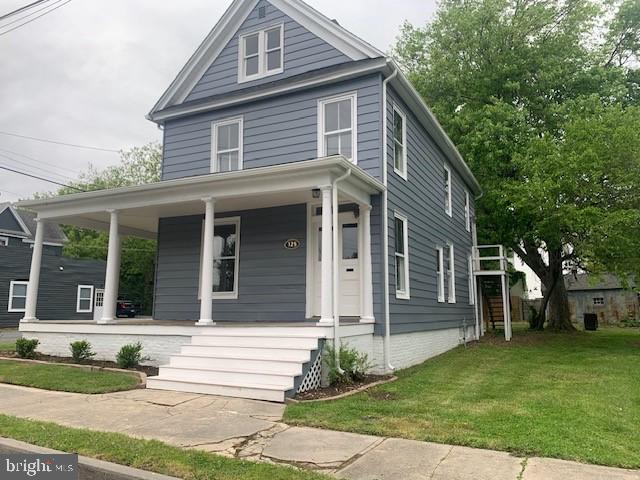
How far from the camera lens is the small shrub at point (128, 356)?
344 inches

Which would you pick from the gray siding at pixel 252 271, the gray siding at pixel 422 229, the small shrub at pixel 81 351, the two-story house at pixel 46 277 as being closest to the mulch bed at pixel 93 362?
the small shrub at pixel 81 351

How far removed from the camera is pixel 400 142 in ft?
34.8

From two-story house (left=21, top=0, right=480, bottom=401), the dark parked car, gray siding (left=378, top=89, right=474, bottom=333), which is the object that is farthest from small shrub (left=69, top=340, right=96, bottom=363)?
the dark parked car

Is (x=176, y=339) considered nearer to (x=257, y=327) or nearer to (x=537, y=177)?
(x=257, y=327)

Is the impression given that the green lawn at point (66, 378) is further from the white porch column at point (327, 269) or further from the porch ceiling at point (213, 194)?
the white porch column at point (327, 269)

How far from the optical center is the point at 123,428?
505 cm

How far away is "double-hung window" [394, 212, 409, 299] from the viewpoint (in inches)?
391

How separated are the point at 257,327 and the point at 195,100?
6450mm

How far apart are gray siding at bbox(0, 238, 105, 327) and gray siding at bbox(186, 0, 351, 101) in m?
17.5

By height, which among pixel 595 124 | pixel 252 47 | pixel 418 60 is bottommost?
pixel 595 124

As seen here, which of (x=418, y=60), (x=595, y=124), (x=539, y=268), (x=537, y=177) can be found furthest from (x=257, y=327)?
(x=418, y=60)

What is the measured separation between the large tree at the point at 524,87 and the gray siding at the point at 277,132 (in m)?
6.60

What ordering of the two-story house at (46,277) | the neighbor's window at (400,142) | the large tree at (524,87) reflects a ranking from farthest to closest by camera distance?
the two-story house at (46,277)
the large tree at (524,87)
the neighbor's window at (400,142)

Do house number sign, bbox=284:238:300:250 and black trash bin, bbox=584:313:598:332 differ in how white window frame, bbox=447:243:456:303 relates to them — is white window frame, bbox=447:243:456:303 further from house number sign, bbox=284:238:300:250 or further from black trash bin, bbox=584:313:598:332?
black trash bin, bbox=584:313:598:332
